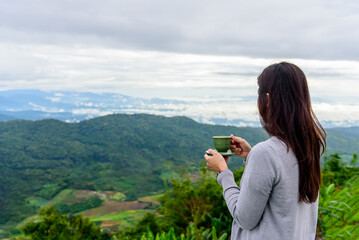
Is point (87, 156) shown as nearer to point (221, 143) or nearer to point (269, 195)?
point (221, 143)

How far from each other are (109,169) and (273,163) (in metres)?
84.9

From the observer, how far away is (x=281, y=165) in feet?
3.99

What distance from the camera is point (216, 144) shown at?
1627 millimetres

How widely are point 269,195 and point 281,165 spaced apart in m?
0.14

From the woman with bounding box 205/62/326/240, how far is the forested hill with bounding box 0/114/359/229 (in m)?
61.7

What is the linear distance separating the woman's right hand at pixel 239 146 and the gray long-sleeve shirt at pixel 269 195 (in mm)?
511

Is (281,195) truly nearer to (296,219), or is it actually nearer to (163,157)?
(296,219)

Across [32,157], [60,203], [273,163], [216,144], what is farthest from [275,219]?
[32,157]

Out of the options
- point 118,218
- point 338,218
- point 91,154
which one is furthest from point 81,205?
point 338,218

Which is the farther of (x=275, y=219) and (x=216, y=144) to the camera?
(x=216, y=144)

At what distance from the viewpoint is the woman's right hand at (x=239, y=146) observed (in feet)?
5.92

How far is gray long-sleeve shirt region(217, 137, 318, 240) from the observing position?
1.21m

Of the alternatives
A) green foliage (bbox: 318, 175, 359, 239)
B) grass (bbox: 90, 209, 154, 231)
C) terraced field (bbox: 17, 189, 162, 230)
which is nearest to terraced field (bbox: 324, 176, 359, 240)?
green foliage (bbox: 318, 175, 359, 239)

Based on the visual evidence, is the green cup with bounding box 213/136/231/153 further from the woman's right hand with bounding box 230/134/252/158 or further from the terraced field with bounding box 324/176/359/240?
the terraced field with bounding box 324/176/359/240
